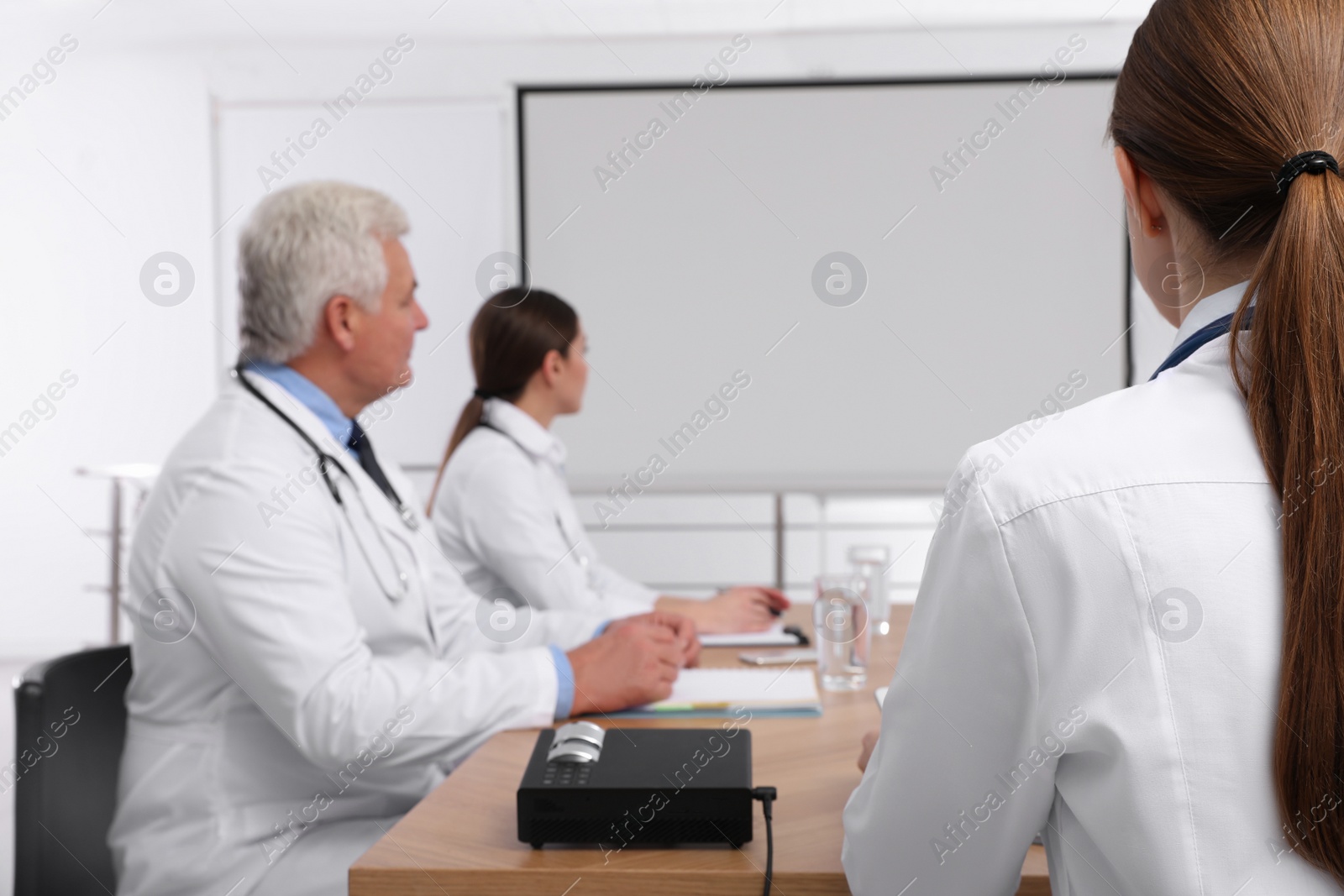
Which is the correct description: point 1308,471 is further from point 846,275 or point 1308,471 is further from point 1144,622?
point 846,275

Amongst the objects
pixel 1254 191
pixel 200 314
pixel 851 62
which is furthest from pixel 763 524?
pixel 1254 191

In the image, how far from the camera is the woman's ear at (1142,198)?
690mm

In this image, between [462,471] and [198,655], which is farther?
[462,471]

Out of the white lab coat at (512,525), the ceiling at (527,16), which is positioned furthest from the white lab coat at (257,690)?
the ceiling at (527,16)

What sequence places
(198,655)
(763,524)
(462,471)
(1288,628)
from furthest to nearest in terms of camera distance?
(763,524) < (462,471) < (198,655) < (1288,628)

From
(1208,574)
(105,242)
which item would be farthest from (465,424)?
(105,242)

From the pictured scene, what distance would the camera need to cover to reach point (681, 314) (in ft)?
12.4

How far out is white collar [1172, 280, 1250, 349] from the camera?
2.12ft

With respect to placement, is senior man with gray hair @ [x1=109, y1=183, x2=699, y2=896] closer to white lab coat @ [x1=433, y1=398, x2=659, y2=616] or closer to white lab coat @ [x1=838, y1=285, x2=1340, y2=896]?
white lab coat @ [x1=433, y1=398, x2=659, y2=616]

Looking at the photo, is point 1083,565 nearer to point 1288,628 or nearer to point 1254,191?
point 1288,628

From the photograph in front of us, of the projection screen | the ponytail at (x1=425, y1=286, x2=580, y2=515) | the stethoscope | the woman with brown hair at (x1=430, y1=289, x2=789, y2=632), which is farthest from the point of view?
the projection screen

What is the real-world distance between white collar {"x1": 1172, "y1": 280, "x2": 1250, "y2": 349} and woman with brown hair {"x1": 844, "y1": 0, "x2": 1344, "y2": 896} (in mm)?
35

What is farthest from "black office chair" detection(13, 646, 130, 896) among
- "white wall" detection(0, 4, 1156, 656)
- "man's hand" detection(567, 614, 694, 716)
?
"white wall" detection(0, 4, 1156, 656)

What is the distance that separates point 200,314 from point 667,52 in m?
2.19
